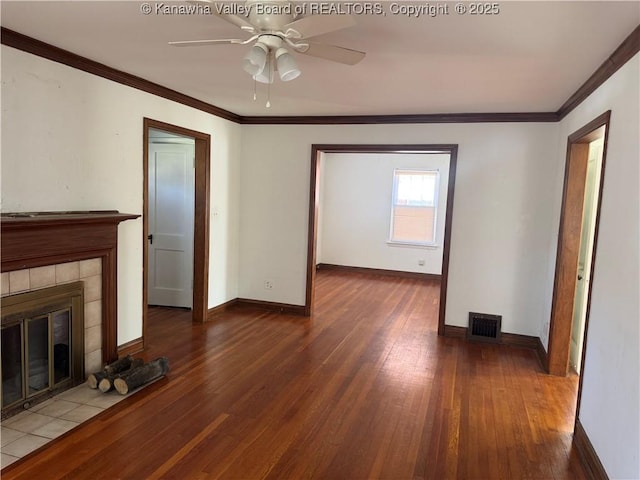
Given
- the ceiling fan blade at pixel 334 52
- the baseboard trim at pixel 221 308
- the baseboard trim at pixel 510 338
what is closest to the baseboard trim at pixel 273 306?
the baseboard trim at pixel 221 308

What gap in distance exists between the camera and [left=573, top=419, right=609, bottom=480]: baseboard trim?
7.61 ft

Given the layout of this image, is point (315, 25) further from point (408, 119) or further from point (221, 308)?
point (221, 308)

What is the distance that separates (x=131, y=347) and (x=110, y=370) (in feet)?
2.06

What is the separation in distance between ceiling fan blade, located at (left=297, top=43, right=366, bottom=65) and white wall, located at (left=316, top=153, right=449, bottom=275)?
606cm

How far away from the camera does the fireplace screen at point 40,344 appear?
2.75m

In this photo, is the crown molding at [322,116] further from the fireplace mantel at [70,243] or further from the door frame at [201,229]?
the fireplace mantel at [70,243]

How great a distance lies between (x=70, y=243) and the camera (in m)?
3.07

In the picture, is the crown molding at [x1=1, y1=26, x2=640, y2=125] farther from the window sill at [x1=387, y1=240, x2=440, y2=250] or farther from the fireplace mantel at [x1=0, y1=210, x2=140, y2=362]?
the window sill at [x1=387, y1=240, x2=440, y2=250]

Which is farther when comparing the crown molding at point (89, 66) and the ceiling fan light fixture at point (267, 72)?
the crown molding at point (89, 66)

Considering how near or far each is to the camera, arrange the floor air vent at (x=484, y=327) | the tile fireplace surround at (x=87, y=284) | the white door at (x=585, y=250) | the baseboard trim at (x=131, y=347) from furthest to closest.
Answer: the floor air vent at (x=484, y=327) < the white door at (x=585, y=250) < the baseboard trim at (x=131, y=347) < the tile fireplace surround at (x=87, y=284)

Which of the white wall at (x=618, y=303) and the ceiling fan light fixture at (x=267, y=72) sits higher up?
the ceiling fan light fixture at (x=267, y=72)

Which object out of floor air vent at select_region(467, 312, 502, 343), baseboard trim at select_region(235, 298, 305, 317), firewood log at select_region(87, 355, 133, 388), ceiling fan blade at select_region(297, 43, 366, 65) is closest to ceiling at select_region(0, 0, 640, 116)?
ceiling fan blade at select_region(297, 43, 366, 65)

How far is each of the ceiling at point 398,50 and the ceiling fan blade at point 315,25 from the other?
369 millimetres

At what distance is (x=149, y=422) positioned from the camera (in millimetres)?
2814
